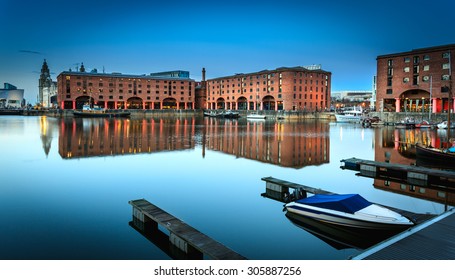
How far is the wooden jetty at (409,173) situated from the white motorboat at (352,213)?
9138mm

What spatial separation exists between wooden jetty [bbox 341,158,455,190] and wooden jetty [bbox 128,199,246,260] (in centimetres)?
1472

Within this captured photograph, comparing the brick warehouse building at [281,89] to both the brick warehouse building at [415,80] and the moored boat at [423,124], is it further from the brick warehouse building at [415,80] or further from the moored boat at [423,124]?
the moored boat at [423,124]

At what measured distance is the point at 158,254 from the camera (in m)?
9.73

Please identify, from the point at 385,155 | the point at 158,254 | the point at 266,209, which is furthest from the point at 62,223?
Answer: the point at 385,155

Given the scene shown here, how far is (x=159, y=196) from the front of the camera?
52.0 feet

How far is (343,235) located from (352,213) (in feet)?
2.58

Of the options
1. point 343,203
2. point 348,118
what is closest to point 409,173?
point 343,203

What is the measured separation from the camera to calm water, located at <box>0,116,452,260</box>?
1027cm

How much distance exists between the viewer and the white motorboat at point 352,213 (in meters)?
11.1

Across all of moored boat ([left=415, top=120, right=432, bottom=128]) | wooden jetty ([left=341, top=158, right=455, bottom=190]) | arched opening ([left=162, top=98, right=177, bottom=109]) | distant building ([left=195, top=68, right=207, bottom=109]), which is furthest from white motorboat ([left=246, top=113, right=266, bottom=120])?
wooden jetty ([left=341, top=158, right=455, bottom=190])

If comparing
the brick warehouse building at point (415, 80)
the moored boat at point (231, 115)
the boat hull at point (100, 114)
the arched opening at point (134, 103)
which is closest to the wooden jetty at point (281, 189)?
the brick warehouse building at point (415, 80)

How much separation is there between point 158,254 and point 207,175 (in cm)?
1086

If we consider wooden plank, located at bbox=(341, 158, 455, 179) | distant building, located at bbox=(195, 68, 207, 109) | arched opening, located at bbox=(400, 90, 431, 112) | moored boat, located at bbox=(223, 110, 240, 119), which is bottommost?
wooden plank, located at bbox=(341, 158, 455, 179)

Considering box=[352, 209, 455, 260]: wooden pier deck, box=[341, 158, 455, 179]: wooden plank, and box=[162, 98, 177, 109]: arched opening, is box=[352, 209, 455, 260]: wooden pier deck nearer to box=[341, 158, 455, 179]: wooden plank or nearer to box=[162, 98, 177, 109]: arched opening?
box=[341, 158, 455, 179]: wooden plank
